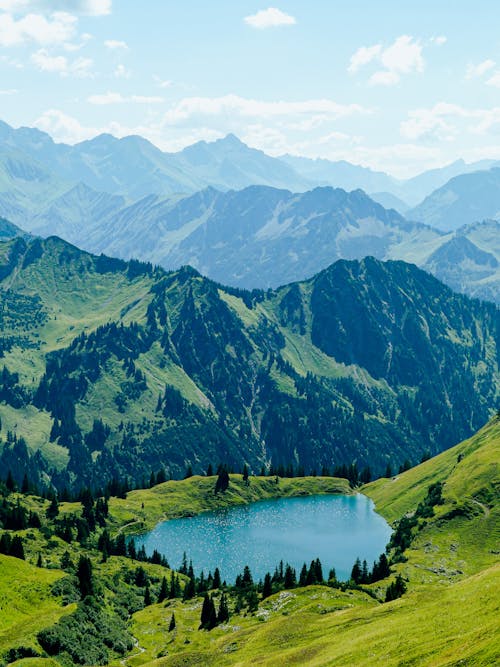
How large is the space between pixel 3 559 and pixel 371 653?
316 feet

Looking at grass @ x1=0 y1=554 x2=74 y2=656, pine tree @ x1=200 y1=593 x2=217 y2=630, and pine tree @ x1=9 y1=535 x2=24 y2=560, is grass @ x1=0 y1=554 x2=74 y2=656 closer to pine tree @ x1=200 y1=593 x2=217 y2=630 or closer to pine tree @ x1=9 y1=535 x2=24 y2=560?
pine tree @ x1=9 y1=535 x2=24 y2=560

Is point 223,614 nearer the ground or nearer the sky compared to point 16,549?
nearer the ground

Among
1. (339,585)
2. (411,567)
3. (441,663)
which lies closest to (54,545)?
(339,585)

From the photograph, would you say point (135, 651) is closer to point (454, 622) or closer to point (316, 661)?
point (316, 661)

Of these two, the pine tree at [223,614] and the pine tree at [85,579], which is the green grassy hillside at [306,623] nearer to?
the pine tree at [223,614]

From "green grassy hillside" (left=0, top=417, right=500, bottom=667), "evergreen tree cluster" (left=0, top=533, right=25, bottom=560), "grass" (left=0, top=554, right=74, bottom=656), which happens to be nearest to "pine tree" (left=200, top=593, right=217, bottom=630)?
"green grassy hillside" (left=0, top=417, right=500, bottom=667)

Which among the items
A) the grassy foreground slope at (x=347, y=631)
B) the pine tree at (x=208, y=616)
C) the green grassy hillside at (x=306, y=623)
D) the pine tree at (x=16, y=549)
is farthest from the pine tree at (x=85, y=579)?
the pine tree at (x=208, y=616)

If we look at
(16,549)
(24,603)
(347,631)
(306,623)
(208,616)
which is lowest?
(208,616)

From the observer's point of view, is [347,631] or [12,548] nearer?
[347,631]

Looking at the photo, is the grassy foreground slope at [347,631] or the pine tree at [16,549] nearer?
the grassy foreground slope at [347,631]

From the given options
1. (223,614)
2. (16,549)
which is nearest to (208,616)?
(223,614)

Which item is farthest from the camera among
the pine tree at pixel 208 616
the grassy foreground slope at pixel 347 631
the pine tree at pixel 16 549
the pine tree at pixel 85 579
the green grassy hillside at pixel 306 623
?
the pine tree at pixel 16 549

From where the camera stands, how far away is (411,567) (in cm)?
19325

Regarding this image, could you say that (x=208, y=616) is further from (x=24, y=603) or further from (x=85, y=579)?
(x=24, y=603)
